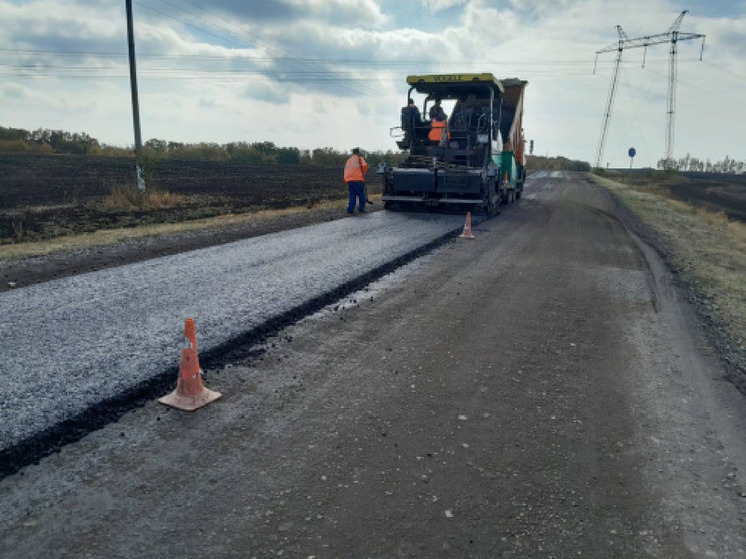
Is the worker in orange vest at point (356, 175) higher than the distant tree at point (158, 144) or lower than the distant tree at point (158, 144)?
lower

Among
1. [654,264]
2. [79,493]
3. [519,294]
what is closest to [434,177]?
[654,264]

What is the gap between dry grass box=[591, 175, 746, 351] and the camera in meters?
6.64

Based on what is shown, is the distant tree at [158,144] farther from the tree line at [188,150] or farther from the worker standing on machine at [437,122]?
the worker standing on machine at [437,122]

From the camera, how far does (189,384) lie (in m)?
3.77

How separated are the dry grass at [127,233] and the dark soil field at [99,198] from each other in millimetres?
588

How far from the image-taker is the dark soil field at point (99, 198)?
12.0 meters

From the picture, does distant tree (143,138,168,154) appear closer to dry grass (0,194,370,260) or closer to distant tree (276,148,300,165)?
distant tree (276,148,300,165)

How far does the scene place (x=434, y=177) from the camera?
1402cm

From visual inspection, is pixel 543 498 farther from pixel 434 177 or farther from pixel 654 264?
pixel 434 177

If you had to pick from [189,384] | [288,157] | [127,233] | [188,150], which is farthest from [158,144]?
[189,384]

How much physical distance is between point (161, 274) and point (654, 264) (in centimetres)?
804

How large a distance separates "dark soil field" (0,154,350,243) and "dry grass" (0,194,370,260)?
59 cm

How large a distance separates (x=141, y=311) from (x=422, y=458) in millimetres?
3804

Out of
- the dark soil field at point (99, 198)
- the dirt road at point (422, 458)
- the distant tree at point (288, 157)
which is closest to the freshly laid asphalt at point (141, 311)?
the dirt road at point (422, 458)
